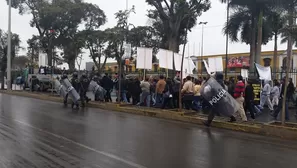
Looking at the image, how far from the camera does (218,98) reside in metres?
11.0

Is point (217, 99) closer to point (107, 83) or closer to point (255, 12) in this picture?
point (107, 83)

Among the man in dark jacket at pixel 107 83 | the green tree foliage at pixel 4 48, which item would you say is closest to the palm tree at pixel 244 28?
the man in dark jacket at pixel 107 83

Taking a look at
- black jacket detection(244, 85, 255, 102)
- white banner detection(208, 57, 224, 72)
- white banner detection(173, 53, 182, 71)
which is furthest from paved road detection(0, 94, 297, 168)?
white banner detection(208, 57, 224, 72)

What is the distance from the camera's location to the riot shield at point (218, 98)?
36.0 ft

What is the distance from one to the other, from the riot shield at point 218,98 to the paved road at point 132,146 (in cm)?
82

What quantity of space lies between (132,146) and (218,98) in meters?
4.37

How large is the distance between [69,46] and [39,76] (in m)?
15.4

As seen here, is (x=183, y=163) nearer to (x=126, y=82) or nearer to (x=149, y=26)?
(x=126, y=82)

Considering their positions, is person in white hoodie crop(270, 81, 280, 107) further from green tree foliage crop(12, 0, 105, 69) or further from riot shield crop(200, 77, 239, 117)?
green tree foliage crop(12, 0, 105, 69)

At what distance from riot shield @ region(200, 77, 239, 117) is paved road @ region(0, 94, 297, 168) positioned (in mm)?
820

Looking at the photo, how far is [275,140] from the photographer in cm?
911

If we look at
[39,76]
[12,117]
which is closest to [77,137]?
[12,117]

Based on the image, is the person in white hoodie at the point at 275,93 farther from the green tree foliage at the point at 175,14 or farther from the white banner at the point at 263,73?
the green tree foliage at the point at 175,14

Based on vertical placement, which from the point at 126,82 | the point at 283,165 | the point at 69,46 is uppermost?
the point at 69,46
